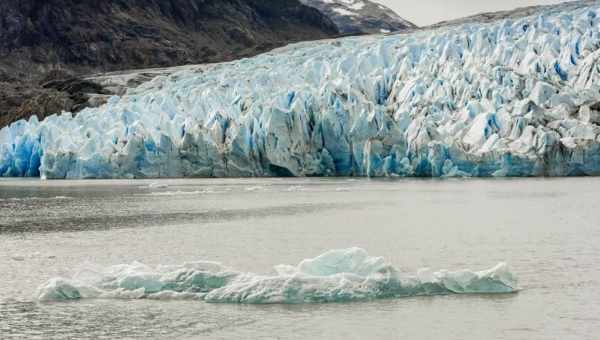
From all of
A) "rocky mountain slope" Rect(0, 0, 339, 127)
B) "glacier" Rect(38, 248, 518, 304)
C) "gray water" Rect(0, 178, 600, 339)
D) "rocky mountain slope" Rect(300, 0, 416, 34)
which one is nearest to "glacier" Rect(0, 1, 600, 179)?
"gray water" Rect(0, 178, 600, 339)

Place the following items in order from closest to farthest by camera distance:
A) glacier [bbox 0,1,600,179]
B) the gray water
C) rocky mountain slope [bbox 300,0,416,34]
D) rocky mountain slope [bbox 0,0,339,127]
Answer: the gray water < glacier [bbox 0,1,600,179] < rocky mountain slope [bbox 0,0,339,127] < rocky mountain slope [bbox 300,0,416,34]

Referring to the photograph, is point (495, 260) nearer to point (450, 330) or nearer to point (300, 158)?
point (450, 330)

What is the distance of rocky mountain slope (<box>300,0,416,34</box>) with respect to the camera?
126625 mm

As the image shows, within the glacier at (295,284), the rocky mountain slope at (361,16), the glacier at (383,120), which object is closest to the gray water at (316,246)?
the glacier at (295,284)

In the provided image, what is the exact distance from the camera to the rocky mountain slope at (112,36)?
8388 cm

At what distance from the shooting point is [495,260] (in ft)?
35.5

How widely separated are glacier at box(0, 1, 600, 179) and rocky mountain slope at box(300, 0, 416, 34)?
3514 inches

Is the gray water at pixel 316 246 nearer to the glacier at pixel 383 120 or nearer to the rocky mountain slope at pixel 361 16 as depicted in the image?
the glacier at pixel 383 120

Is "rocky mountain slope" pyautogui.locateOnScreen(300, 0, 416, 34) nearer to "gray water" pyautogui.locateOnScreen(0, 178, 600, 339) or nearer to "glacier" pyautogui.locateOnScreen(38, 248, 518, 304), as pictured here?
"gray water" pyautogui.locateOnScreen(0, 178, 600, 339)

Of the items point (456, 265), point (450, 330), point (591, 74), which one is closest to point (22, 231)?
point (456, 265)

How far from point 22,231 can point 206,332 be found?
31.9 ft

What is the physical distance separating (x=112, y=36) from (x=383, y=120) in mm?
63627

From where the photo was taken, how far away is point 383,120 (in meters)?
29.6

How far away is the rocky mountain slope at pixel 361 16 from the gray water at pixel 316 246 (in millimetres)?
101358
